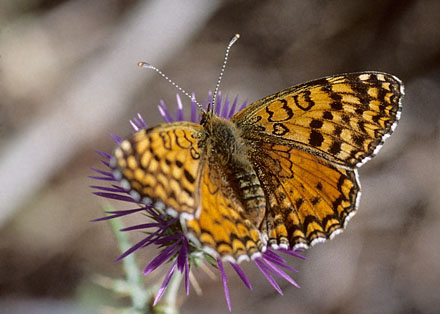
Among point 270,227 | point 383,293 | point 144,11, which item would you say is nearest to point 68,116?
point 144,11

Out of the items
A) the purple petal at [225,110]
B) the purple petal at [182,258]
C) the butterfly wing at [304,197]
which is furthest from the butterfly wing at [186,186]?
the purple petal at [225,110]

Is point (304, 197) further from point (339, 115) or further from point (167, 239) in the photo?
point (167, 239)

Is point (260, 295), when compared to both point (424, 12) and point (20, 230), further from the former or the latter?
point (424, 12)

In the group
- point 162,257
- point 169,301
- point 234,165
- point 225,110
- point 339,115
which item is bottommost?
point 169,301

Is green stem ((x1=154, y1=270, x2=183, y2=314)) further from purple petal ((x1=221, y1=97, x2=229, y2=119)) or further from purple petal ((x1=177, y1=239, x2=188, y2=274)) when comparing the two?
purple petal ((x1=221, y1=97, x2=229, y2=119))

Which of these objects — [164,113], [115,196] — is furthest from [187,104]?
[115,196]
